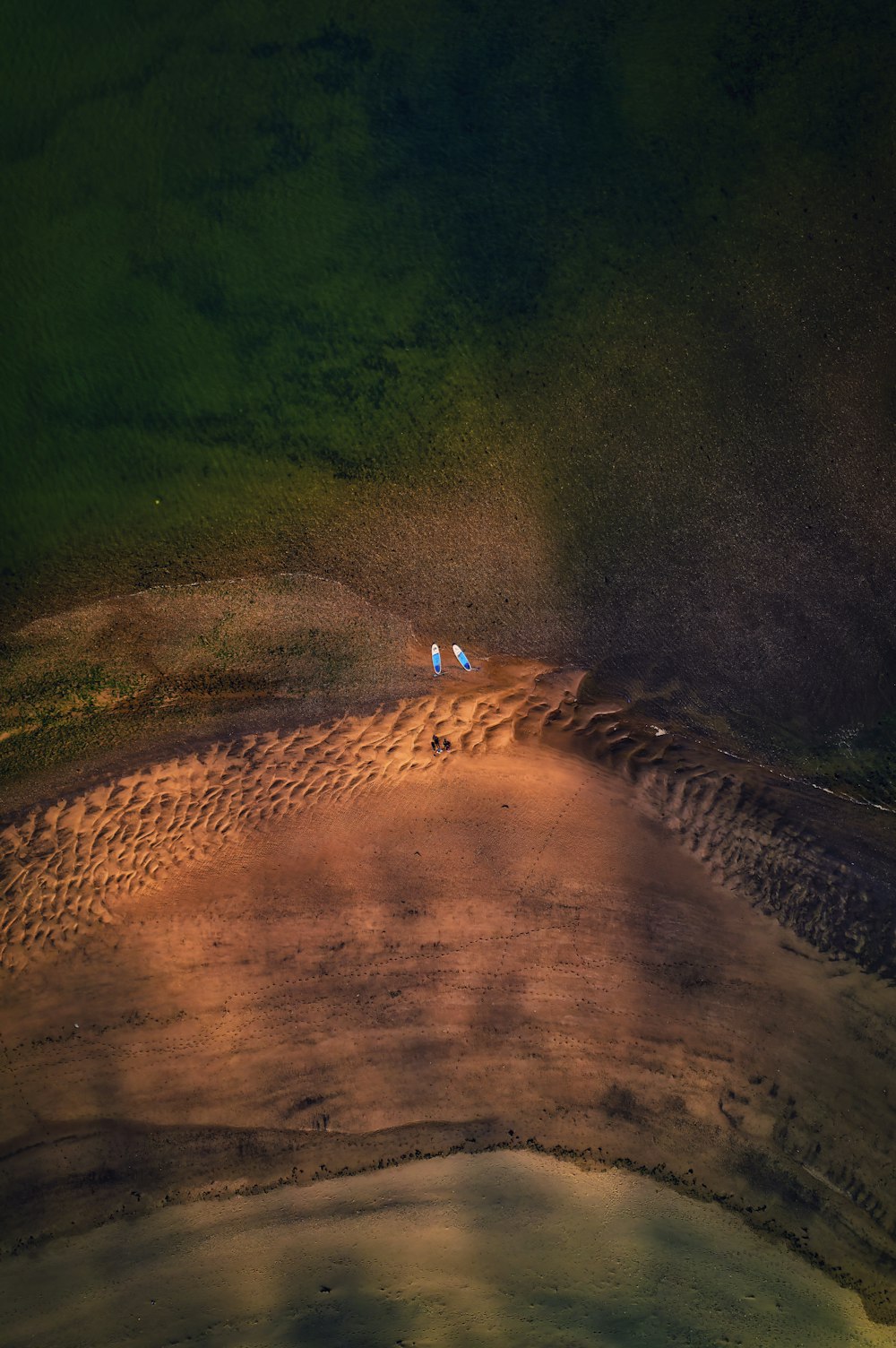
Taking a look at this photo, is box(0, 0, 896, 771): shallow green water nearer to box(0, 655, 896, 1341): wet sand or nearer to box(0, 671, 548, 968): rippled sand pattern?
box(0, 671, 548, 968): rippled sand pattern

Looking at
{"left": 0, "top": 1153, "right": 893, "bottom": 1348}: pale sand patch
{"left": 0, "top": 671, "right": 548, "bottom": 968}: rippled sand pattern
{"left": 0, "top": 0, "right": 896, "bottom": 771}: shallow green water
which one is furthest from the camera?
{"left": 0, "top": 0, "right": 896, "bottom": 771}: shallow green water

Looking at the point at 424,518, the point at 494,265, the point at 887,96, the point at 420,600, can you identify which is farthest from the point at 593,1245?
the point at 887,96

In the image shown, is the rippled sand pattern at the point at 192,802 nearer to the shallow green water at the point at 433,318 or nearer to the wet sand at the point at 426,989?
the wet sand at the point at 426,989

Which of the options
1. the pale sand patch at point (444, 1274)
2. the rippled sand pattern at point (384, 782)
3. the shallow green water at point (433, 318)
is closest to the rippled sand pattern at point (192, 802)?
the rippled sand pattern at point (384, 782)

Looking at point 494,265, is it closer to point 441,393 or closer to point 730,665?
point 441,393

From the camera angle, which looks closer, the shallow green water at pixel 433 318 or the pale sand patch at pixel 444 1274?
the pale sand patch at pixel 444 1274

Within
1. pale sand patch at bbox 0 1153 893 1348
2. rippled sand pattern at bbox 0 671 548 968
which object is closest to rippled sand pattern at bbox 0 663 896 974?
rippled sand pattern at bbox 0 671 548 968

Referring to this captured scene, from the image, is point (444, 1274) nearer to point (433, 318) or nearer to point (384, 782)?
point (384, 782)
